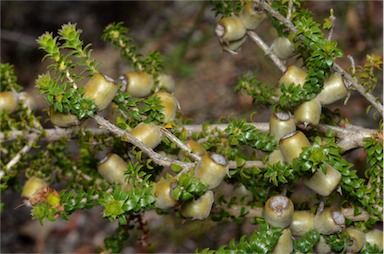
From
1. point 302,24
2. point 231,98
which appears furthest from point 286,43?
point 231,98

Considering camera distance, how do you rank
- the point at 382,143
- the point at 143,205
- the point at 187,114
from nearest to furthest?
1. the point at 143,205
2. the point at 382,143
3. the point at 187,114

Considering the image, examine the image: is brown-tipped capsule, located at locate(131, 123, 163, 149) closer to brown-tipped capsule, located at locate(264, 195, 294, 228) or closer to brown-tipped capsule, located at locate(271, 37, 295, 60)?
brown-tipped capsule, located at locate(264, 195, 294, 228)

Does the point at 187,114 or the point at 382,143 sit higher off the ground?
the point at 382,143

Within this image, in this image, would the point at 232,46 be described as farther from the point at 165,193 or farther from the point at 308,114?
the point at 165,193


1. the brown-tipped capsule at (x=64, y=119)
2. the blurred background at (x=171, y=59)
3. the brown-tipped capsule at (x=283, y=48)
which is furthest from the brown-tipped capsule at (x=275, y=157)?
the blurred background at (x=171, y=59)

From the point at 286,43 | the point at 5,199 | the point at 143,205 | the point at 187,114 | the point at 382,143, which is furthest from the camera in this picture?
the point at 187,114

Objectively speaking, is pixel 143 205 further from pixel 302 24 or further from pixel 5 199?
pixel 5 199
